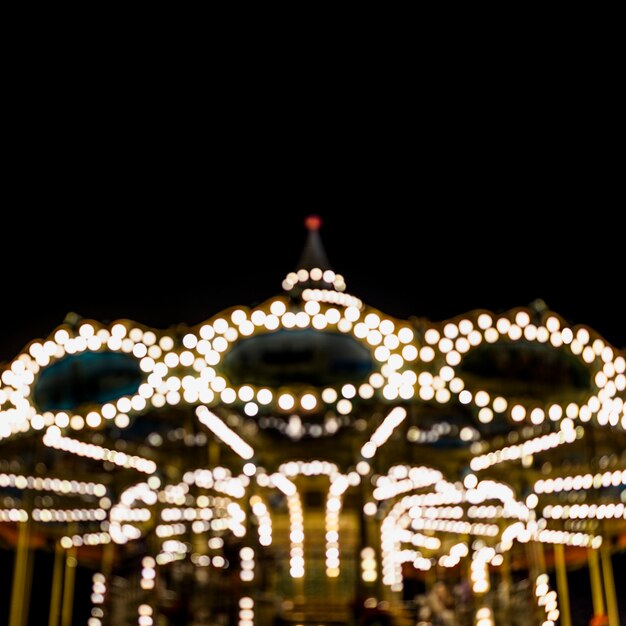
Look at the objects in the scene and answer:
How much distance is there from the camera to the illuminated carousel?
1010 centimetres

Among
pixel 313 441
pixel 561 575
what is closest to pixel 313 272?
pixel 313 441

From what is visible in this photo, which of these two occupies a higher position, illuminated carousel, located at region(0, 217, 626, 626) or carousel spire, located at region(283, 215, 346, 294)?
carousel spire, located at region(283, 215, 346, 294)

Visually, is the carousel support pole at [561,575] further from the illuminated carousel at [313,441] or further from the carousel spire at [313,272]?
the carousel spire at [313,272]

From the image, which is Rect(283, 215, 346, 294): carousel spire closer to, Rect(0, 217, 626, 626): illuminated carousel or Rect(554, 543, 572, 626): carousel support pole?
Rect(0, 217, 626, 626): illuminated carousel

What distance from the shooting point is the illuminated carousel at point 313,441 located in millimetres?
10102

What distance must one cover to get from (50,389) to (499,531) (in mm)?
8486

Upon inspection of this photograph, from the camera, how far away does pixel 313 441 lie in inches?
495

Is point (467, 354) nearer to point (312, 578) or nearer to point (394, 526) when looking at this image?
point (312, 578)

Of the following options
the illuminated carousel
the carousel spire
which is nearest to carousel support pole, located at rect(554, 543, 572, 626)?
the illuminated carousel

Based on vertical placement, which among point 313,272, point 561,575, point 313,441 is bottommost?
point 561,575

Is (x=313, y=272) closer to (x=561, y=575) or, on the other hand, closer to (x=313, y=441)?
(x=313, y=441)

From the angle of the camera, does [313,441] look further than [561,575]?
No

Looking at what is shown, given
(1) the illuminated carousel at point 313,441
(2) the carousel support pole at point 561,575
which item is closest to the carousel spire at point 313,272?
(1) the illuminated carousel at point 313,441

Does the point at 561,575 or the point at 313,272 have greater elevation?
the point at 313,272
